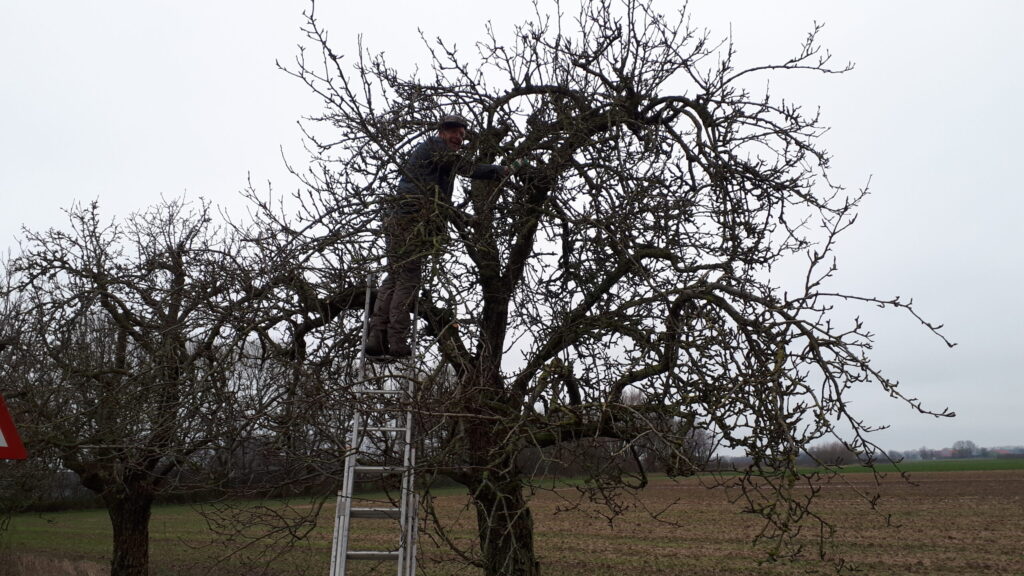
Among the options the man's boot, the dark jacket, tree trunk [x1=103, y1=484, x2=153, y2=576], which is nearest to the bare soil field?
tree trunk [x1=103, y1=484, x2=153, y2=576]

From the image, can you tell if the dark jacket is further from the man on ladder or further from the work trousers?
the work trousers

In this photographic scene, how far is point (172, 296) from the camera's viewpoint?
5688 millimetres

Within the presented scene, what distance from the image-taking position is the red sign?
4.05m

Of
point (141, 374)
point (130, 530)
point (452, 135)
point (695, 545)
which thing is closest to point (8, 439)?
point (141, 374)

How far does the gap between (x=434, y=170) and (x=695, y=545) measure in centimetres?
1510

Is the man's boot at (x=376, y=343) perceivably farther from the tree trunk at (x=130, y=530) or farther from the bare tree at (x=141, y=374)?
the tree trunk at (x=130, y=530)

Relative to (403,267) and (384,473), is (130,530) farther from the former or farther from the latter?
(403,267)

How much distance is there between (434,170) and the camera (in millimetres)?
5430

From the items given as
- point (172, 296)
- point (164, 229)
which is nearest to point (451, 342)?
point (172, 296)

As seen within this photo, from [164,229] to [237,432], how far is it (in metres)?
7.24

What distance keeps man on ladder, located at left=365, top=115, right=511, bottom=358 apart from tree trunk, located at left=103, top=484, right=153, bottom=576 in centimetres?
677

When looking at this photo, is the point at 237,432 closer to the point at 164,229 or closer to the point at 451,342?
the point at 451,342

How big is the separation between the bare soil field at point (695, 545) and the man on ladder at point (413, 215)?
427 centimetres

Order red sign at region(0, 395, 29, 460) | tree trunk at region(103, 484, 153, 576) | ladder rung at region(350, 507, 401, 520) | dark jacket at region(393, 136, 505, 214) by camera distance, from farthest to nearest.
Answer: tree trunk at region(103, 484, 153, 576) → dark jacket at region(393, 136, 505, 214) → ladder rung at region(350, 507, 401, 520) → red sign at region(0, 395, 29, 460)
